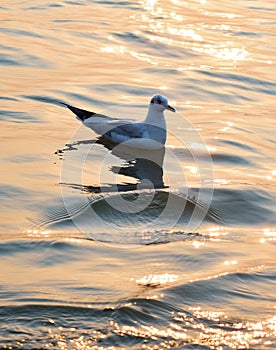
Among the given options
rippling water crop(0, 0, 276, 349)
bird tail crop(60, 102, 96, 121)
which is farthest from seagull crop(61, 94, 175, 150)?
rippling water crop(0, 0, 276, 349)

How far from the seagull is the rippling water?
193mm

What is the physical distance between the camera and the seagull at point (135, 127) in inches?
471

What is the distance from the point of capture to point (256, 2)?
914 inches

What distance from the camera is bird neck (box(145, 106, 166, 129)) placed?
12.3m

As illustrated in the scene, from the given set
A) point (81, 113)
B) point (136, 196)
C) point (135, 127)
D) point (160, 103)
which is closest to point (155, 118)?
point (160, 103)

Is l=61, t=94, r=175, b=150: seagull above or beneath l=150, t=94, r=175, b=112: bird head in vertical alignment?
beneath

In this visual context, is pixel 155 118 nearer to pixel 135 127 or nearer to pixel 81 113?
pixel 135 127

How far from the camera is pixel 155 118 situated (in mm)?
12289

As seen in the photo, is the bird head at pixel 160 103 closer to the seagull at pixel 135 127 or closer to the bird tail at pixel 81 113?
the seagull at pixel 135 127

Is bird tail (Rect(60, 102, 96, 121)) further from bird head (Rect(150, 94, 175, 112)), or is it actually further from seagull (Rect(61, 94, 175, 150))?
bird head (Rect(150, 94, 175, 112))

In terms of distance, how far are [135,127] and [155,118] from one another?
0.41 meters

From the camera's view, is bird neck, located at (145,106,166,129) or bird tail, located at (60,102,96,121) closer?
bird neck, located at (145,106,166,129)

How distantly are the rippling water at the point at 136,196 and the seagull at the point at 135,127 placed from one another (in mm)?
193

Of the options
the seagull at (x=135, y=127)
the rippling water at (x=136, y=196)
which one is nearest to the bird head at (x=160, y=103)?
the seagull at (x=135, y=127)
